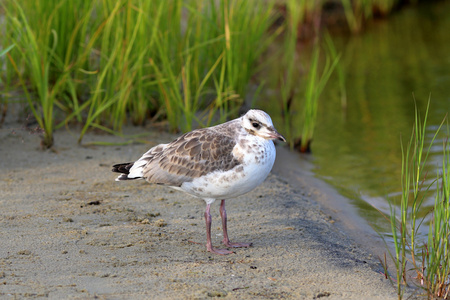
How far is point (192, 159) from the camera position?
4281mm

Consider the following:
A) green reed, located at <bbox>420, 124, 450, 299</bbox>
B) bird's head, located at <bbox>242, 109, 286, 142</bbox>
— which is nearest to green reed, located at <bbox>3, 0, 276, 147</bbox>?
bird's head, located at <bbox>242, 109, 286, 142</bbox>

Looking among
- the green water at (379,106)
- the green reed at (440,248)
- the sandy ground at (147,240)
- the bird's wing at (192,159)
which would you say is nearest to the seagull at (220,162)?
the bird's wing at (192,159)

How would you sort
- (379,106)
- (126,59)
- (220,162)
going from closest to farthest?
(220,162), (126,59), (379,106)

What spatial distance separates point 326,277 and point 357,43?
8973 millimetres

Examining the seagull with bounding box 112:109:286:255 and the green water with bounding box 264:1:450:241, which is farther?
the green water with bounding box 264:1:450:241

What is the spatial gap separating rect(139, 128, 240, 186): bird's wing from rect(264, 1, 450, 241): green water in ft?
3.98

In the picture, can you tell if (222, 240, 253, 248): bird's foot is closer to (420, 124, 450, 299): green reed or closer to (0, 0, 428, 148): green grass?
(420, 124, 450, 299): green reed

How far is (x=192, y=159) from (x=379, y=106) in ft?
16.0


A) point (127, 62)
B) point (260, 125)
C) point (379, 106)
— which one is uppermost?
point (127, 62)

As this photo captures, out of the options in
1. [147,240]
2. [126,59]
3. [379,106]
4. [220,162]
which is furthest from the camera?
[379,106]

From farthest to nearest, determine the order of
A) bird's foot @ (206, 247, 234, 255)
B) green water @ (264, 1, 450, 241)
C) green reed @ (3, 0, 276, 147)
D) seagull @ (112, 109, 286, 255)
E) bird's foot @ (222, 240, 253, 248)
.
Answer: green water @ (264, 1, 450, 241) < green reed @ (3, 0, 276, 147) < bird's foot @ (222, 240, 253, 248) < bird's foot @ (206, 247, 234, 255) < seagull @ (112, 109, 286, 255)

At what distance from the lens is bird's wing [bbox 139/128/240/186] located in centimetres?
416

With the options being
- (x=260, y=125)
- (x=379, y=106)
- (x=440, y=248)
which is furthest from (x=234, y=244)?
(x=379, y=106)

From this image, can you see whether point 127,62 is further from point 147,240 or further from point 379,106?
point 379,106
